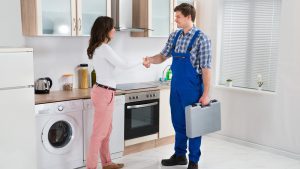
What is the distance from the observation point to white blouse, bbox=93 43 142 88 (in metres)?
3.44

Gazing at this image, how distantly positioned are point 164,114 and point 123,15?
4.33ft

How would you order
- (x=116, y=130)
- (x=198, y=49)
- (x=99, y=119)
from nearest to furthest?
1. (x=99, y=119)
2. (x=198, y=49)
3. (x=116, y=130)

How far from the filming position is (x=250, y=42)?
4.87 meters

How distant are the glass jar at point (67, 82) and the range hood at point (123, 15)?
78cm

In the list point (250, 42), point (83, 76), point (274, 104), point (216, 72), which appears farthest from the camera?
point (216, 72)

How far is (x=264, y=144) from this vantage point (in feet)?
15.5

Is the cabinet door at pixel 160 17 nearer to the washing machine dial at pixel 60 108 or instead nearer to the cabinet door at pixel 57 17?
the cabinet door at pixel 57 17

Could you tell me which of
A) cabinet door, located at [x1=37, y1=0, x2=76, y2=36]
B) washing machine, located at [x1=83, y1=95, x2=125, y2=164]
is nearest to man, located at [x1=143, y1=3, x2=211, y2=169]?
washing machine, located at [x1=83, y1=95, x2=125, y2=164]

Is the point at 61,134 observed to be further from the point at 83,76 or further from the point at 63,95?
the point at 83,76

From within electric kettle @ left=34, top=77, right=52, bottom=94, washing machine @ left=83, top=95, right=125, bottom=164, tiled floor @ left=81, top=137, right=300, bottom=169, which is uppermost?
electric kettle @ left=34, top=77, right=52, bottom=94

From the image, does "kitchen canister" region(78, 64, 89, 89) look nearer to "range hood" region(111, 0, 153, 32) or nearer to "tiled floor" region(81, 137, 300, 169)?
"range hood" region(111, 0, 153, 32)

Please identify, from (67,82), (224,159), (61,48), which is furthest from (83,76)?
(224,159)

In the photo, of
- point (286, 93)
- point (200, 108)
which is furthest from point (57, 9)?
point (286, 93)

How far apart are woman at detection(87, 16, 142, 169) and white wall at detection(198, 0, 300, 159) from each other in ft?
6.33
